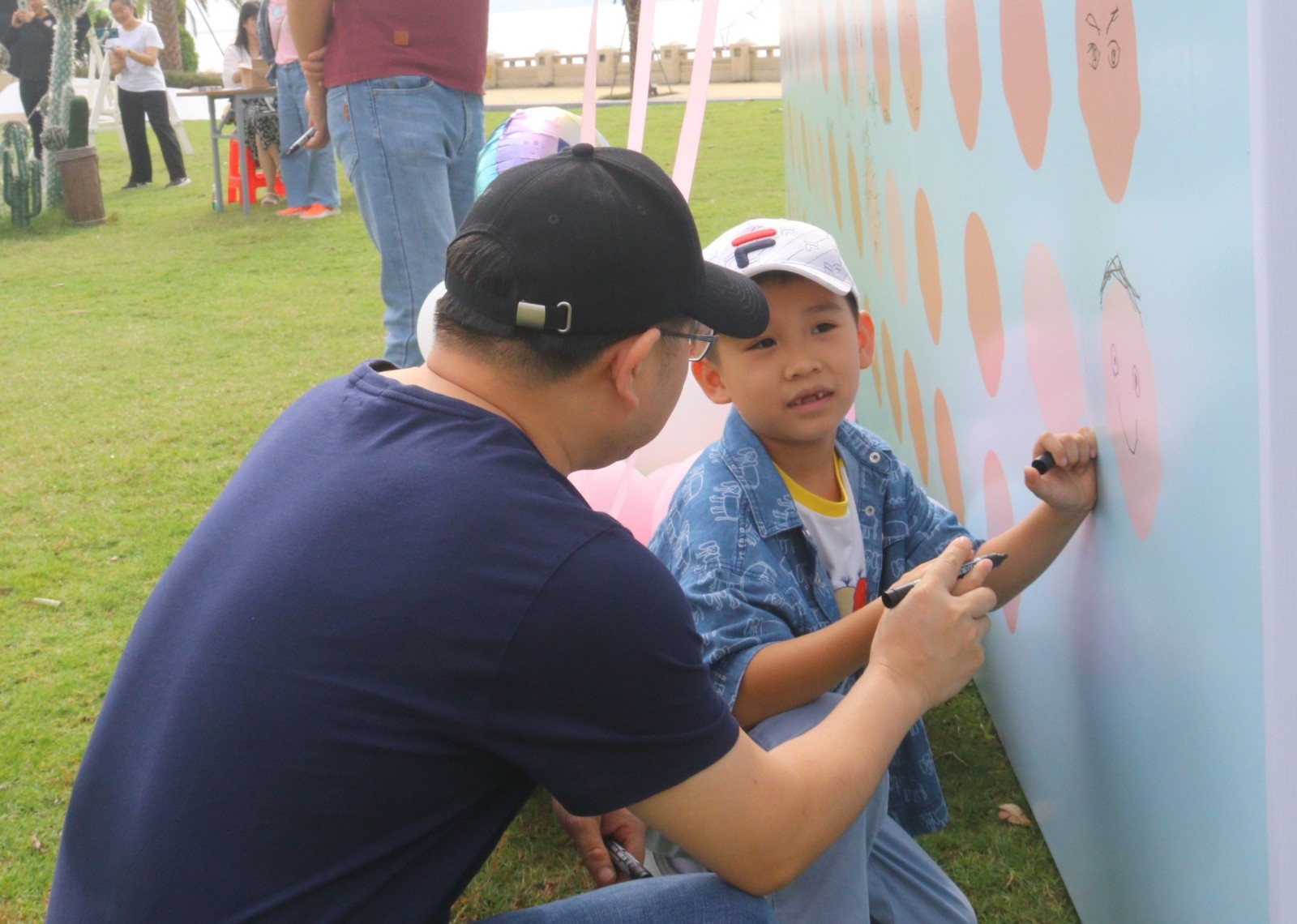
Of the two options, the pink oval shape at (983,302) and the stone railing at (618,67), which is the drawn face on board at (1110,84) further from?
the stone railing at (618,67)

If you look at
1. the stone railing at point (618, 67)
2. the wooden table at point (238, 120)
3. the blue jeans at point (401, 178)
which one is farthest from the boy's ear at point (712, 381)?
the stone railing at point (618, 67)

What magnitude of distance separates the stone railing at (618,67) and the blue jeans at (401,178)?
19640 mm

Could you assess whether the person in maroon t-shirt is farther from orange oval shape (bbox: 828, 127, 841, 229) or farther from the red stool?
the red stool

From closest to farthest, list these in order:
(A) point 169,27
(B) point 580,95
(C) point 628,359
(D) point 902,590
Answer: (C) point 628,359, (D) point 902,590, (A) point 169,27, (B) point 580,95

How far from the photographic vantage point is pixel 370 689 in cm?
114

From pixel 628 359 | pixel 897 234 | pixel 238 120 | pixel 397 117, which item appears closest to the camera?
pixel 628 359

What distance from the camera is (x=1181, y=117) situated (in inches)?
43.3

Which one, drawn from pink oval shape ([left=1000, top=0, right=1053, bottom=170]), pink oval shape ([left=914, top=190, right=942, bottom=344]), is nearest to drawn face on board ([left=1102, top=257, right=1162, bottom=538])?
pink oval shape ([left=1000, top=0, right=1053, bottom=170])

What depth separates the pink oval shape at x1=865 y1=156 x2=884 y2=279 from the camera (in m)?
2.99

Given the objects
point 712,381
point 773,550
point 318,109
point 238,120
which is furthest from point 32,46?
point 773,550

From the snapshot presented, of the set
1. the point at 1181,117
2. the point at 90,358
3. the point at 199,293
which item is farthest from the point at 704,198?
the point at 1181,117

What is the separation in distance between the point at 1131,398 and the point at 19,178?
31.0 feet

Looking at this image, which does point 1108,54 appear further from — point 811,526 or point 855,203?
point 855,203

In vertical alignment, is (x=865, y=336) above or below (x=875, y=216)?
below
